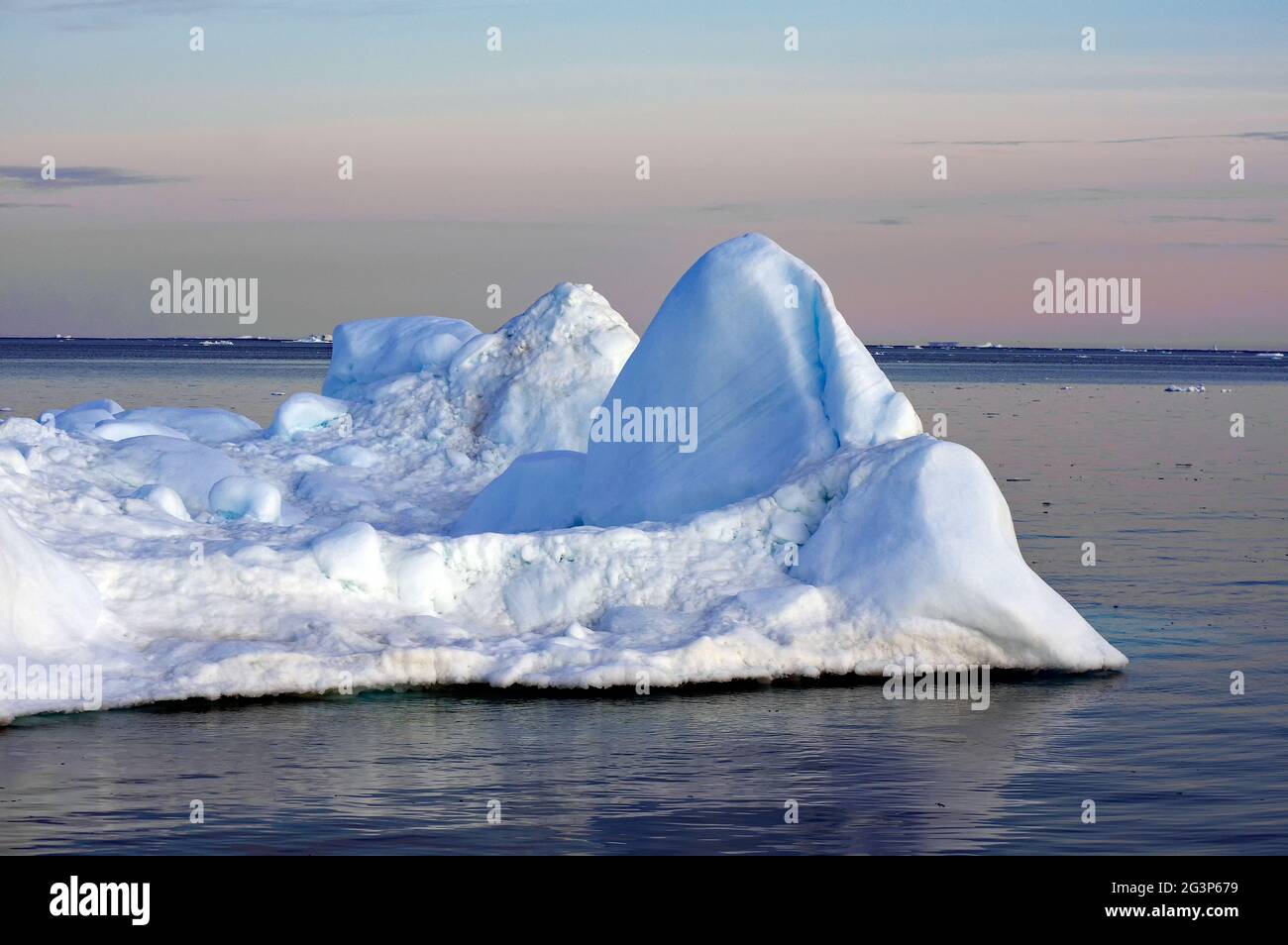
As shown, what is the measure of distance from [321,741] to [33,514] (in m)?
6.07

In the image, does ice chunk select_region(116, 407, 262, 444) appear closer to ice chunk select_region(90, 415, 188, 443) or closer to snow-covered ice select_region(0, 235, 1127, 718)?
ice chunk select_region(90, 415, 188, 443)

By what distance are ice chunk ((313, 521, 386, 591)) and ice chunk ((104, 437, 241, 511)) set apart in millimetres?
5841

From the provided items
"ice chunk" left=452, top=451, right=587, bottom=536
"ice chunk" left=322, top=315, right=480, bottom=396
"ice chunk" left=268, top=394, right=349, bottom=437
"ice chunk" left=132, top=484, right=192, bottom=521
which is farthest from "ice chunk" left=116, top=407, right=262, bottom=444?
"ice chunk" left=132, top=484, right=192, bottom=521

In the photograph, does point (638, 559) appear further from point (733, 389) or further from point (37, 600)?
point (37, 600)

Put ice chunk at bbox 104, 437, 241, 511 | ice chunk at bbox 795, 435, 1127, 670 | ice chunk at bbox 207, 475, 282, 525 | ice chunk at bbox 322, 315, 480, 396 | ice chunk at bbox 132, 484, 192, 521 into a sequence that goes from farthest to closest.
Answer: ice chunk at bbox 322, 315, 480, 396 → ice chunk at bbox 104, 437, 241, 511 → ice chunk at bbox 207, 475, 282, 525 → ice chunk at bbox 132, 484, 192, 521 → ice chunk at bbox 795, 435, 1127, 670

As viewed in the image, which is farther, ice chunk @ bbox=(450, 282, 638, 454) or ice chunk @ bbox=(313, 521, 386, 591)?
ice chunk @ bbox=(450, 282, 638, 454)

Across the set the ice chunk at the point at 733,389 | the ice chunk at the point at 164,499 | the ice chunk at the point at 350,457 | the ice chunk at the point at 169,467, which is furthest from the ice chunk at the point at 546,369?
the ice chunk at the point at 164,499

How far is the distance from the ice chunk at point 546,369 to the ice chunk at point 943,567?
13.0 meters

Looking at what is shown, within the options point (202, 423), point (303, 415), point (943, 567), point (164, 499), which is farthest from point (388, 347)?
point (943, 567)

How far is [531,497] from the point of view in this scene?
2142cm

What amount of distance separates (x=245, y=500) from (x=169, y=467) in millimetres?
1471

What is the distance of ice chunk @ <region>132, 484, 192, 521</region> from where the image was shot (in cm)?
1936
